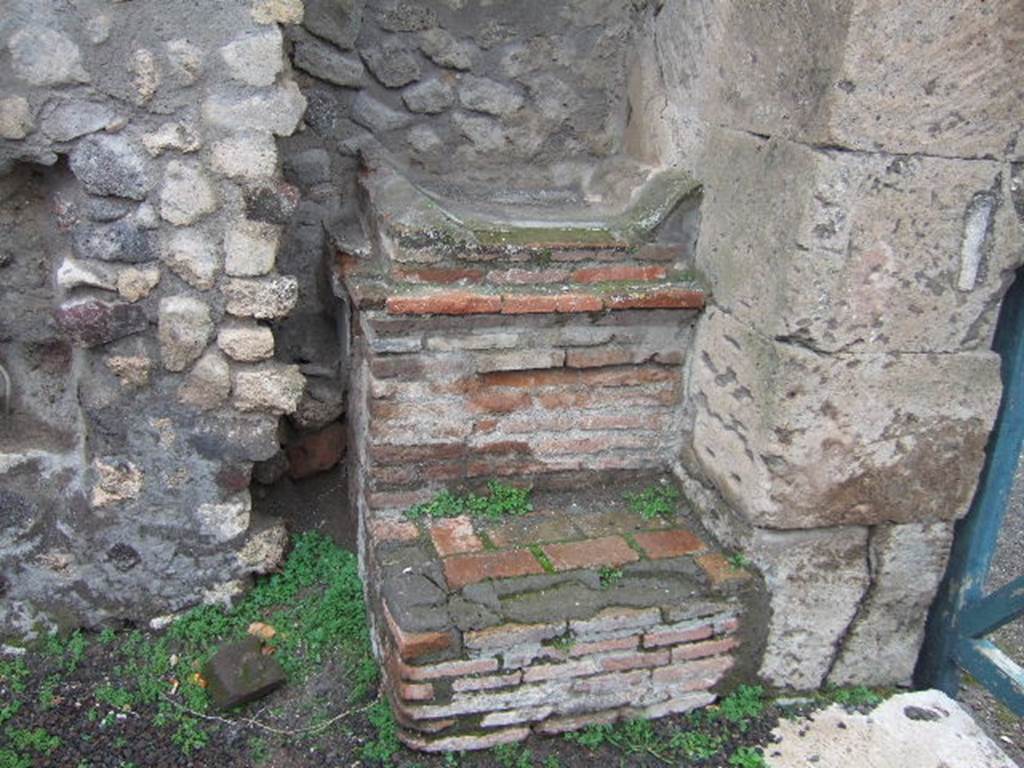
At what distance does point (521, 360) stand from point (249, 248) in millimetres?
850

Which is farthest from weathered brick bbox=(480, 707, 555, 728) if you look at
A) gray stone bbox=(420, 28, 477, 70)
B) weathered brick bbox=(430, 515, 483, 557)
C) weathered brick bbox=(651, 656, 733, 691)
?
gray stone bbox=(420, 28, 477, 70)

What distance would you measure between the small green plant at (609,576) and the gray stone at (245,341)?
1.16m

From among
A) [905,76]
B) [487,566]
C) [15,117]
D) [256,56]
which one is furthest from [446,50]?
[487,566]

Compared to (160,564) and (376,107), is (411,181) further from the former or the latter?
(160,564)

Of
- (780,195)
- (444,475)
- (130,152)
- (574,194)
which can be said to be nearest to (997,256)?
(780,195)

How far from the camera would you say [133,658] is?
2779 millimetres

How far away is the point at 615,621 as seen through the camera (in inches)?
97.7

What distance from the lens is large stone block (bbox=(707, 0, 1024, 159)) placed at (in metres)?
2.14

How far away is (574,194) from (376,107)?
0.74m

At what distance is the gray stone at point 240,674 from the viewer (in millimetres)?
2607

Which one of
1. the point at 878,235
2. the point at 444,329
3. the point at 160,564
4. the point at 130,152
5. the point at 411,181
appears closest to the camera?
the point at 878,235

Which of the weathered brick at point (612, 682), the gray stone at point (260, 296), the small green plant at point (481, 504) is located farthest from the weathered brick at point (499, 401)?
the weathered brick at point (612, 682)

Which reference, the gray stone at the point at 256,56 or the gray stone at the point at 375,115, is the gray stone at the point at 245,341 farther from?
the gray stone at the point at 375,115

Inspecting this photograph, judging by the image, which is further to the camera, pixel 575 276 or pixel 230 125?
pixel 575 276
